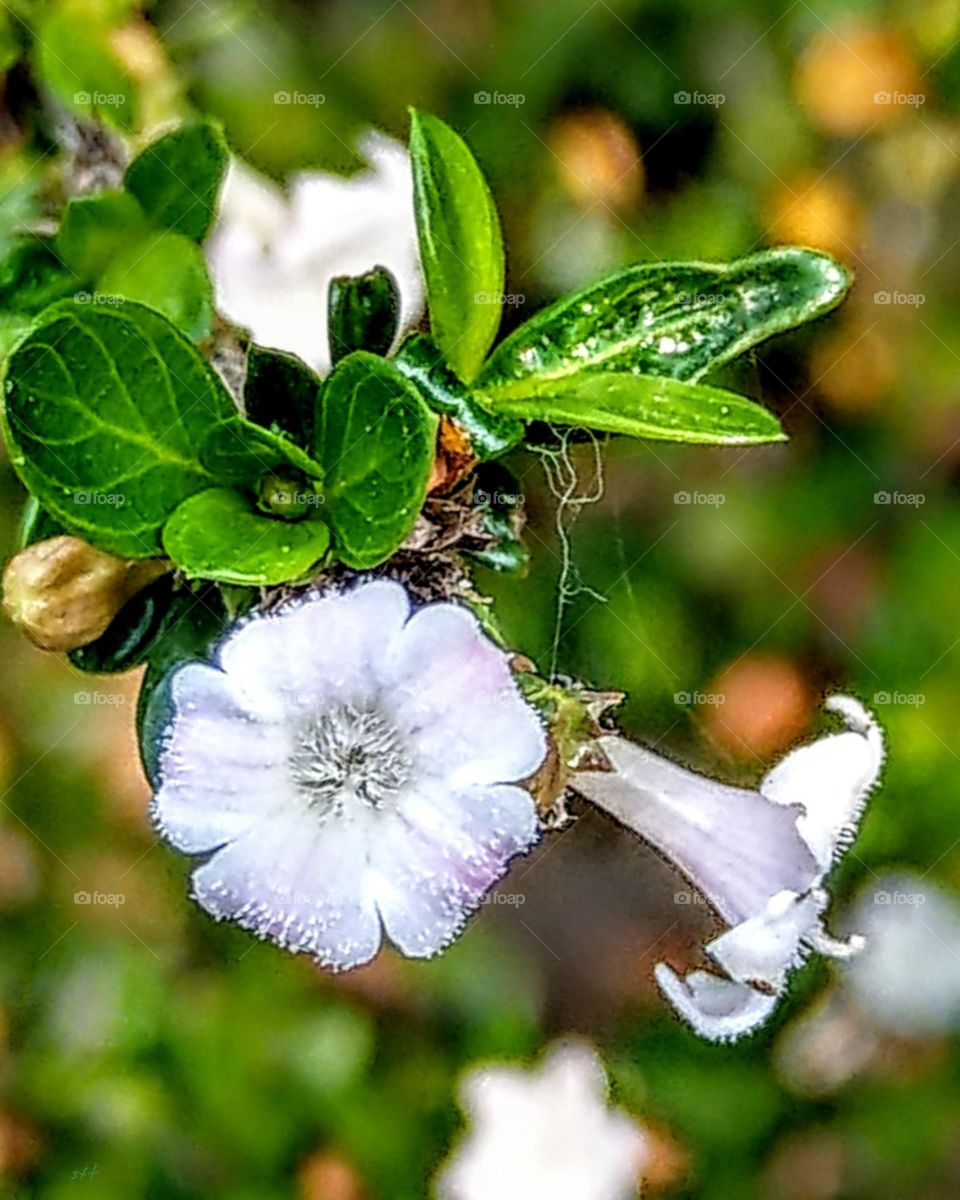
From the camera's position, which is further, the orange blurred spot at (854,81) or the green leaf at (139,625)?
the orange blurred spot at (854,81)

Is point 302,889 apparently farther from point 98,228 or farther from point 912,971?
point 912,971

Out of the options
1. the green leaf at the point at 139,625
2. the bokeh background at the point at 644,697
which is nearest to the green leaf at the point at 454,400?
the green leaf at the point at 139,625

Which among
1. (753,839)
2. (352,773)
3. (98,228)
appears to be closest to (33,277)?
(98,228)

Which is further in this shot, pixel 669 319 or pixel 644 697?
pixel 644 697

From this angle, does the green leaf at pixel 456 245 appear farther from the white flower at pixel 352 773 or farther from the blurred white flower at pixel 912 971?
the blurred white flower at pixel 912 971

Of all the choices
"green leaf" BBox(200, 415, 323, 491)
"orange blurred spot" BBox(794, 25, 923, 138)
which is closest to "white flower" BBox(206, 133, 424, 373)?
"green leaf" BBox(200, 415, 323, 491)

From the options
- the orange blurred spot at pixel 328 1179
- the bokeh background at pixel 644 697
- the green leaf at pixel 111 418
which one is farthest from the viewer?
the orange blurred spot at pixel 328 1179

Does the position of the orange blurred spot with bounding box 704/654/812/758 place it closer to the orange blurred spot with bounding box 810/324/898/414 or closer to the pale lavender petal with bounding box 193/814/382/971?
the orange blurred spot with bounding box 810/324/898/414
